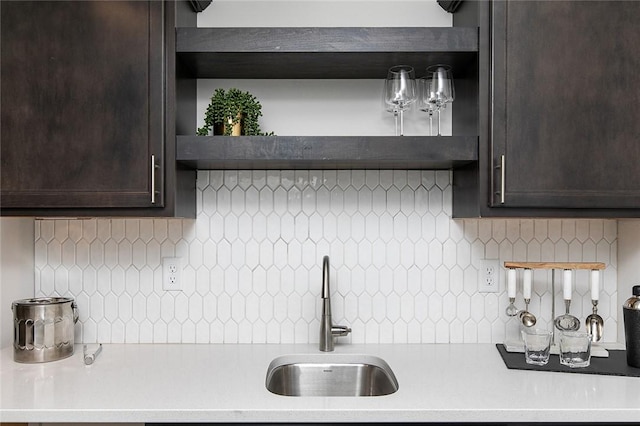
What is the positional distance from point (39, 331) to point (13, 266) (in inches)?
12.9

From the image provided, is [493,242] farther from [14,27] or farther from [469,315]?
[14,27]

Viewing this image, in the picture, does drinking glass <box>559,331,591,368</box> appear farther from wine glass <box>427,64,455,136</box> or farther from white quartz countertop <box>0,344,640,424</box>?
wine glass <box>427,64,455,136</box>

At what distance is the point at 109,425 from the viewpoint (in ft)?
5.20

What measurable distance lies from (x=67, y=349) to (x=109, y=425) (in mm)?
384

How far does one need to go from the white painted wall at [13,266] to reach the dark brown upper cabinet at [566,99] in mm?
1729

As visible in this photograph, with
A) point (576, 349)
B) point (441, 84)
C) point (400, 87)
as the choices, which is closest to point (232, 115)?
point (400, 87)

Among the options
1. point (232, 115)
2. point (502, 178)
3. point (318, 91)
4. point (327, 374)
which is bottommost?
point (327, 374)

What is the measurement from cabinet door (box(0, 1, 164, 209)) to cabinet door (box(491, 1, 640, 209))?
1.12 metres

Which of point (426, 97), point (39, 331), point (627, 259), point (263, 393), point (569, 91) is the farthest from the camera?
point (627, 259)

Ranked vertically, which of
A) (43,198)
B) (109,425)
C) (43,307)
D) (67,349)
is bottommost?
(109,425)

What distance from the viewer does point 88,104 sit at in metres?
1.69

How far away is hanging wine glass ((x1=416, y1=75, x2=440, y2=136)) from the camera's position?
5.98ft

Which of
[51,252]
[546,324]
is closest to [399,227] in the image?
[546,324]

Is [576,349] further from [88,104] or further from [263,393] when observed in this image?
[88,104]
